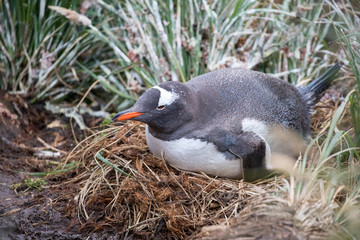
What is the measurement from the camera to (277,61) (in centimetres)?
501

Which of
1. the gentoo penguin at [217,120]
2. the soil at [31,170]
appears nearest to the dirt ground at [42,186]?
the soil at [31,170]

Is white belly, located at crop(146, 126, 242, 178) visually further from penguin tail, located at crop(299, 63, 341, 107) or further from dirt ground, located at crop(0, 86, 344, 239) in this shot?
penguin tail, located at crop(299, 63, 341, 107)

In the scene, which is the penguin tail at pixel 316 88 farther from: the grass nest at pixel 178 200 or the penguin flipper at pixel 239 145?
the penguin flipper at pixel 239 145

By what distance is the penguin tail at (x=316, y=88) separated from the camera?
3.98m

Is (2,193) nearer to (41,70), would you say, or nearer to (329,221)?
(41,70)

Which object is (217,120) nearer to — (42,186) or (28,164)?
(42,186)

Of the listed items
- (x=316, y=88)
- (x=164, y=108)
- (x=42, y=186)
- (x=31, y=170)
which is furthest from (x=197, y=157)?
(x=31, y=170)

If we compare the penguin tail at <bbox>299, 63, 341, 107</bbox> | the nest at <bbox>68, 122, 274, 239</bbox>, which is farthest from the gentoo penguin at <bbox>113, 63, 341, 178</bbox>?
the penguin tail at <bbox>299, 63, 341, 107</bbox>

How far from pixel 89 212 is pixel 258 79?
1489mm

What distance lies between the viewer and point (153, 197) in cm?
321

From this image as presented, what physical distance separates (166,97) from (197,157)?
44 cm

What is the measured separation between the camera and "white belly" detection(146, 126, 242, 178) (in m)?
3.25

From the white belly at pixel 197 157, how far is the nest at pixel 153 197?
58 mm

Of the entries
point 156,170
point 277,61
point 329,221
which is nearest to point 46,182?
point 156,170
